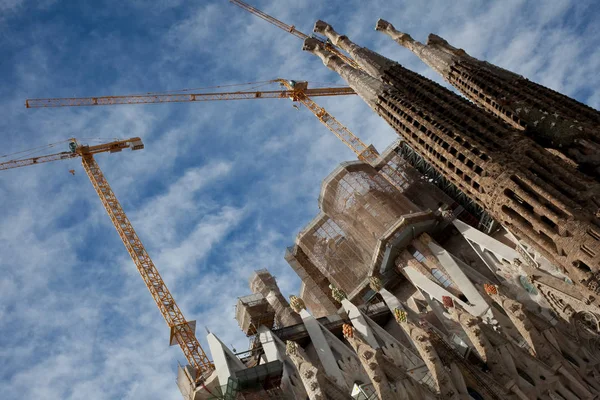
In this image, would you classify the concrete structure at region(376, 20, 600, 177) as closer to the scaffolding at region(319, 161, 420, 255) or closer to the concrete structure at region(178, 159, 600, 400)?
the concrete structure at region(178, 159, 600, 400)

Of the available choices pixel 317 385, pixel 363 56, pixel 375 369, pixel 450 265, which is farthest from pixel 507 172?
pixel 363 56

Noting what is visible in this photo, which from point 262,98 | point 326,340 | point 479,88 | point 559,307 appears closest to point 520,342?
point 559,307

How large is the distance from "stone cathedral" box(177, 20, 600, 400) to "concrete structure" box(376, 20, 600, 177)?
10 cm

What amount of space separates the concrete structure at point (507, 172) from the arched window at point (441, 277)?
9.51 metres

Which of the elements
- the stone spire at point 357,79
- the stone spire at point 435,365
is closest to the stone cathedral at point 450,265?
the stone spire at point 435,365

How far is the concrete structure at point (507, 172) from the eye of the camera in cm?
2092

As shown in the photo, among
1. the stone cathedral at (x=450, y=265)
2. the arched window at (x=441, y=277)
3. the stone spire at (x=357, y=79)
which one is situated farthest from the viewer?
the stone spire at (x=357, y=79)

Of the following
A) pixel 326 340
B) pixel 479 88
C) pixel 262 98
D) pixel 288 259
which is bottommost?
pixel 326 340

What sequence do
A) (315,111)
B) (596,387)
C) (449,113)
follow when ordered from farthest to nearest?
(315,111), (449,113), (596,387)

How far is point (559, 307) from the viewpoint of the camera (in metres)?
28.6

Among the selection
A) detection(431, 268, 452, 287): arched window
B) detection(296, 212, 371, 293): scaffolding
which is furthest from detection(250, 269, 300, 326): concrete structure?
detection(431, 268, 452, 287): arched window

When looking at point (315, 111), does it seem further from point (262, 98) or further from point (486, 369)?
point (486, 369)

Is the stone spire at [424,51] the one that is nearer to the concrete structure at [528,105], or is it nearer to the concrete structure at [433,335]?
the concrete structure at [528,105]

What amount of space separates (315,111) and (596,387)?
47807mm
